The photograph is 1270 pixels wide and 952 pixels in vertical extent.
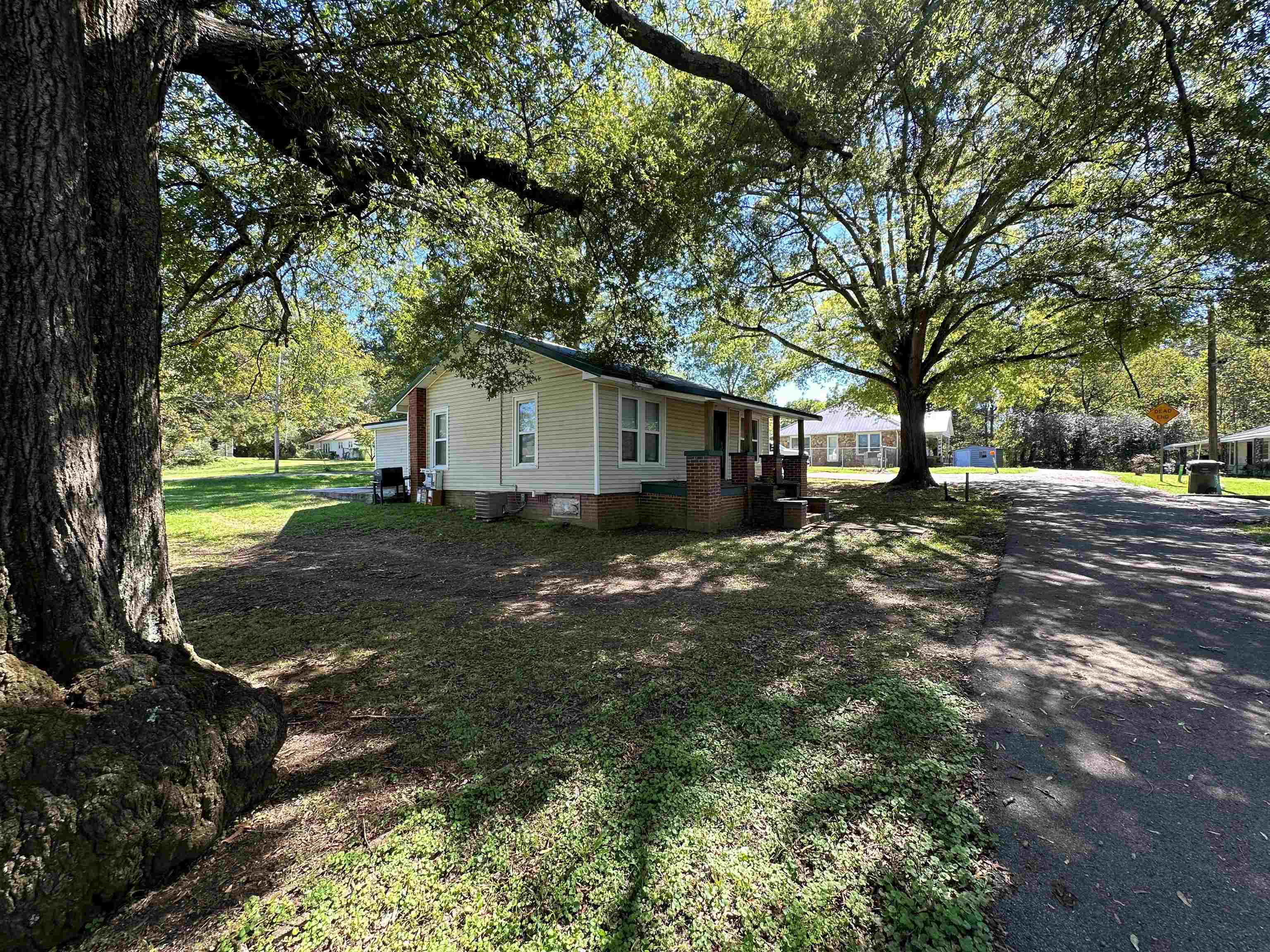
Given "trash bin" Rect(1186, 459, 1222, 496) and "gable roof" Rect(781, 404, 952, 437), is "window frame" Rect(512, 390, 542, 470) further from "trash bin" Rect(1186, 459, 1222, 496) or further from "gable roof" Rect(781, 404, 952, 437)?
"gable roof" Rect(781, 404, 952, 437)

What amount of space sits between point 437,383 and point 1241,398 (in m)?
53.7

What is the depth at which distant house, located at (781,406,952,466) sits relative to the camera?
37719 mm

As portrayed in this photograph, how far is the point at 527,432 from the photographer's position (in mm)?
11438

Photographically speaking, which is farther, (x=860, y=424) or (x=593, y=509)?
(x=860, y=424)

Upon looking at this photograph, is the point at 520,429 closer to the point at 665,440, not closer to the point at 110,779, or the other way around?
the point at 665,440

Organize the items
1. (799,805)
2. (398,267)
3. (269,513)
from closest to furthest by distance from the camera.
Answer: (799,805) → (398,267) → (269,513)

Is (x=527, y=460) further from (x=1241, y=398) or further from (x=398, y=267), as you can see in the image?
(x=1241, y=398)

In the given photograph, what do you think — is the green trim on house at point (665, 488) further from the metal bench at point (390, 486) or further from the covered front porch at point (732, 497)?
the metal bench at point (390, 486)

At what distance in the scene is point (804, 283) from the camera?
14938 mm

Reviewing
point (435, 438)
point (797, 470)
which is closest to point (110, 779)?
point (797, 470)

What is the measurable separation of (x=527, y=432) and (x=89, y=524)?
9394 mm

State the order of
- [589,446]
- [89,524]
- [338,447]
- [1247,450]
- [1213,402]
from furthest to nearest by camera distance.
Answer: [338,447] < [1247,450] < [1213,402] < [589,446] < [89,524]

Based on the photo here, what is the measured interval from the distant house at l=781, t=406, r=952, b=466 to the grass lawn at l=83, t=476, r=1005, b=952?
35.5 m

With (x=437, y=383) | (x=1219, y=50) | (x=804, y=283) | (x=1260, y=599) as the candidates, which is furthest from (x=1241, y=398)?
(x=437, y=383)
